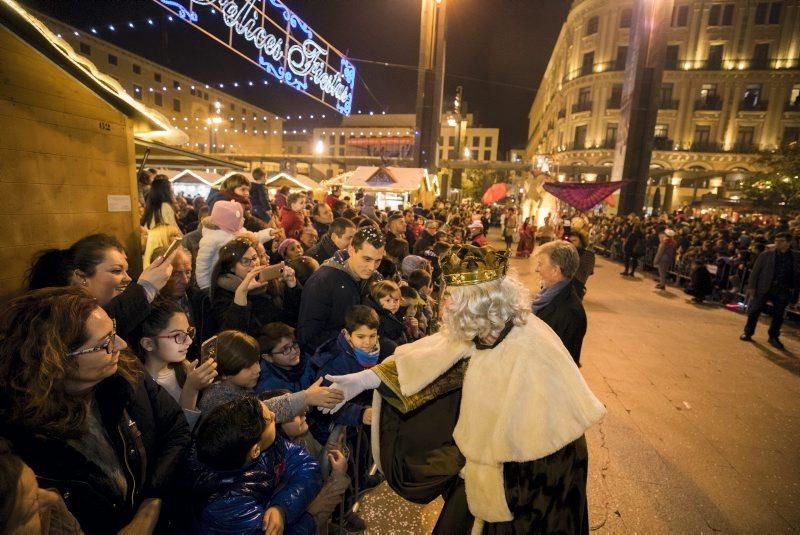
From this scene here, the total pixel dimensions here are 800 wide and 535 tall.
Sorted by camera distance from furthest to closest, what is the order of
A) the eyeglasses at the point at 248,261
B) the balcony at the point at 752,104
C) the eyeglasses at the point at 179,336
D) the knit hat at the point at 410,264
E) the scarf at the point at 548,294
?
the balcony at the point at 752,104 → the knit hat at the point at 410,264 → the scarf at the point at 548,294 → the eyeglasses at the point at 248,261 → the eyeglasses at the point at 179,336

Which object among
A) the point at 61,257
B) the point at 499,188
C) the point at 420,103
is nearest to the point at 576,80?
the point at 420,103

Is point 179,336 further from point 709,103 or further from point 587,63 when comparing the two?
point 709,103

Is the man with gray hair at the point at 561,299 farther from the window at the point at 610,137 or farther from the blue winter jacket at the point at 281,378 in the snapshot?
the window at the point at 610,137

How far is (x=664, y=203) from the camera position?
39156mm

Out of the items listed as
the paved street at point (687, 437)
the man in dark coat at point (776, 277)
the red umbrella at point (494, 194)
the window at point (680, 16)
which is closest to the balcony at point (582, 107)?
the window at point (680, 16)

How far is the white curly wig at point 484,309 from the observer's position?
69.2 inches

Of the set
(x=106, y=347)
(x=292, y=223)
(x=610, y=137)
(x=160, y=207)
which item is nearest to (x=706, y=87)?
(x=610, y=137)

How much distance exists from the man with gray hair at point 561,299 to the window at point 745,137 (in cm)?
5163

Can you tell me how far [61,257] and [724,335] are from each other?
1060 cm

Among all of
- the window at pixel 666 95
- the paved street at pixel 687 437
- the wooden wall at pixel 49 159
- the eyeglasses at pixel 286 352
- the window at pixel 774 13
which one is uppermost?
the window at pixel 774 13

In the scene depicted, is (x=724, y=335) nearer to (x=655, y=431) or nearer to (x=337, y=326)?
(x=655, y=431)

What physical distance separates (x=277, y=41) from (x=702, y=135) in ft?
162

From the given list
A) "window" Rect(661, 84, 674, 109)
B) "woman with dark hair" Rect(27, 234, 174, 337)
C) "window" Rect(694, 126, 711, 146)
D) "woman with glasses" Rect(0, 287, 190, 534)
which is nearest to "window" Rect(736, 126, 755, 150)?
"window" Rect(694, 126, 711, 146)

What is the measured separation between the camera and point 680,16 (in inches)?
1604
